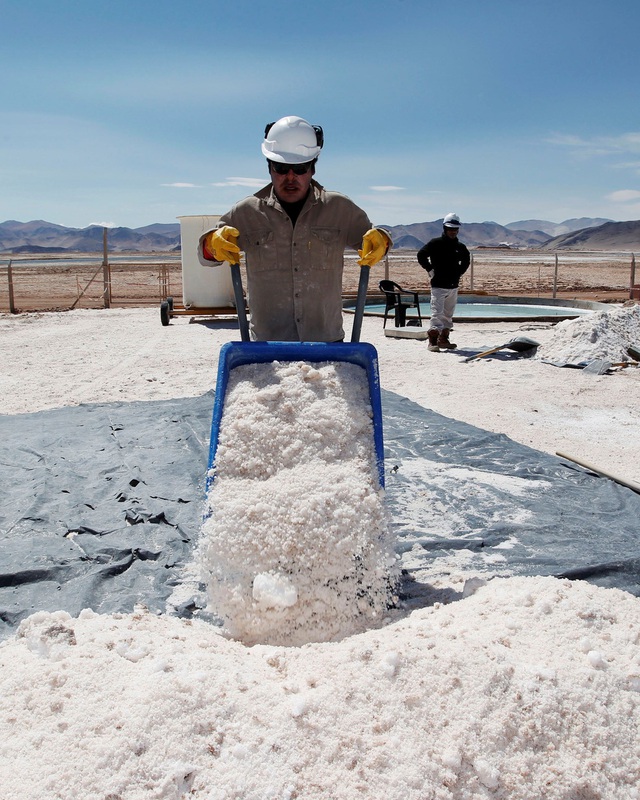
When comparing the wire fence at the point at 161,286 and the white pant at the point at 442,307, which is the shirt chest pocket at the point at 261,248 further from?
the wire fence at the point at 161,286

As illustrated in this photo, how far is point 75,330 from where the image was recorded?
407 inches

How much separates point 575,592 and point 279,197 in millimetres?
1892

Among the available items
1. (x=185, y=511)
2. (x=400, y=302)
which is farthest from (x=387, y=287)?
(x=185, y=511)

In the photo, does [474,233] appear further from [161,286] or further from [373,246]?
[373,246]

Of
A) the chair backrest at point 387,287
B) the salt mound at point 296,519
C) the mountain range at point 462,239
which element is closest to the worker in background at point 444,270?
the chair backrest at point 387,287

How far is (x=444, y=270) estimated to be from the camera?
26.6 feet

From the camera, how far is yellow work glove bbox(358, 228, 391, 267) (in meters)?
2.73

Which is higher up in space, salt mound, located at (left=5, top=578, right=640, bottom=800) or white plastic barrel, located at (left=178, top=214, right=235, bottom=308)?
white plastic barrel, located at (left=178, top=214, right=235, bottom=308)

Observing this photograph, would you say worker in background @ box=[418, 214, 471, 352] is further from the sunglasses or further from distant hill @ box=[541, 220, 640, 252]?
distant hill @ box=[541, 220, 640, 252]

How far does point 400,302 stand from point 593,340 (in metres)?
3.30

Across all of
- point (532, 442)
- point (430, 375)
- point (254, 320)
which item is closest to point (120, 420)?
point (254, 320)

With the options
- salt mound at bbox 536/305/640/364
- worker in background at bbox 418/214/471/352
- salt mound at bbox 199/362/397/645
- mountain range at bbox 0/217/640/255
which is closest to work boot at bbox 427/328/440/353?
worker in background at bbox 418/214/471/352

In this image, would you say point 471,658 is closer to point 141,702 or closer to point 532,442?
point 141,702

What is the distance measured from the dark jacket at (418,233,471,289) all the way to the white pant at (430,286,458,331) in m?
0.07
